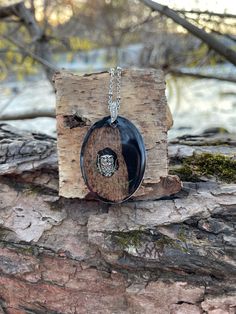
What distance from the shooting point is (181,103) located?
5.07 meters

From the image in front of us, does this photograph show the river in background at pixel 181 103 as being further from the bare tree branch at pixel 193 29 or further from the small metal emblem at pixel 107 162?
the small metal emblem at pixel 107 162

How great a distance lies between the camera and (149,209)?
4.13 feet

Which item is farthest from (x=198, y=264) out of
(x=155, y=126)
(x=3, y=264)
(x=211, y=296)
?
(x=3, y=264)

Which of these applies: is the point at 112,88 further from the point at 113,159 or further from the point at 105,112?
Result: the point at 113,159

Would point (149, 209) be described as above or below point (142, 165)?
below

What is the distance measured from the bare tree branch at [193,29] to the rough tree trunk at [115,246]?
2.52ft

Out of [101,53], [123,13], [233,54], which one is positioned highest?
[123,13]

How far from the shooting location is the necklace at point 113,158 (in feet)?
3.89

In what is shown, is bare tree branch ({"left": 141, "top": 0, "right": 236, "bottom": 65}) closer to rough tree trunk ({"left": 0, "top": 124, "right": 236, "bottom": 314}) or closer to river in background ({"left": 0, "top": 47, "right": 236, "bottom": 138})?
rough tree trunk ({"left": 0, "top": 124, "right": 236, "bottom": 314})

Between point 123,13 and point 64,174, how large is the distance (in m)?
5.41

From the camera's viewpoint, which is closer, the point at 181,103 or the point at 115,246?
the point at 115,246

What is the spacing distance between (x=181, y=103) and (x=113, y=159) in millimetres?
4023

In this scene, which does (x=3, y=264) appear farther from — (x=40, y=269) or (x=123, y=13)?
(x=123, y=13)

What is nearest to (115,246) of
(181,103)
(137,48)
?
(181,103)
